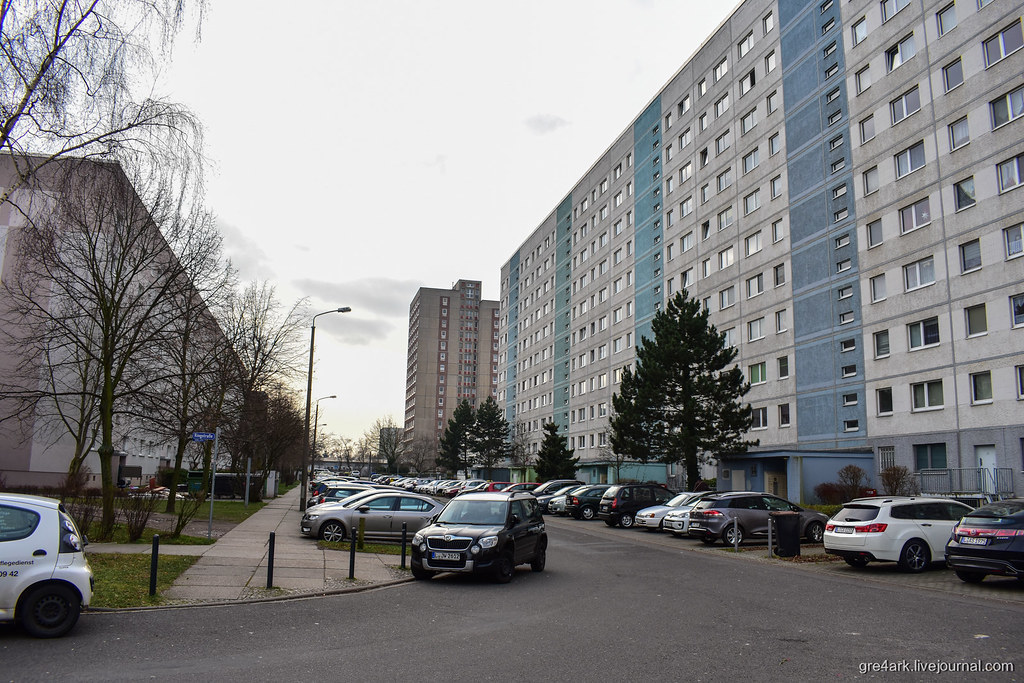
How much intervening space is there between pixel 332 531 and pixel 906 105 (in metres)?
32.0

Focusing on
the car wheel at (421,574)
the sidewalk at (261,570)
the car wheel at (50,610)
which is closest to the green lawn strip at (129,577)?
the sidewalk at (261,570)

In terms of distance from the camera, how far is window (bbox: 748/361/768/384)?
44062mm

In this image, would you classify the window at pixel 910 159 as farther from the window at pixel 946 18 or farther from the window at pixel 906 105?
the window at pixel 946 18

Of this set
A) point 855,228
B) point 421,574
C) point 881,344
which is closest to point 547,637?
point 421,574

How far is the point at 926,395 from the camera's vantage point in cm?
3234

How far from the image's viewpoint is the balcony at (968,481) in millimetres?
27638

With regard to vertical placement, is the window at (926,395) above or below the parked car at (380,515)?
above

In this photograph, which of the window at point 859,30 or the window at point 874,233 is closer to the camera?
the window at point 874,233

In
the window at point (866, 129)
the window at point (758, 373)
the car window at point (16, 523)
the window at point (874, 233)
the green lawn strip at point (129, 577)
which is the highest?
the window at point (866, 129)

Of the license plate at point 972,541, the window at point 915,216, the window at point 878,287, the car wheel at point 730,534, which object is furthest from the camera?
the window at point 878,287

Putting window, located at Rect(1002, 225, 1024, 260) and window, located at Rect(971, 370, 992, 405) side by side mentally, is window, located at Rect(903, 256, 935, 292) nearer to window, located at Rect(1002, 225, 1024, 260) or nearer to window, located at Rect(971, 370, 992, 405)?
window, located at Rect(1002, 225, 1024, 260)

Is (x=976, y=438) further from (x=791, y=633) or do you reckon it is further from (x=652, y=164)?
(x=652, y=164)

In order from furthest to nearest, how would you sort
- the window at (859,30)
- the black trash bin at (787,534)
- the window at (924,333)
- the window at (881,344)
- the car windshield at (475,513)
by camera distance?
the window at (859,30)
the window at (881,344)
the window at (924,333)
the black trash bin at (787,534)
the car windshield at (475,513)

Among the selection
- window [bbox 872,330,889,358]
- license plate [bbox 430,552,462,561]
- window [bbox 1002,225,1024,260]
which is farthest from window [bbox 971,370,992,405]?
license plate [bbox 430,552,462,561]
